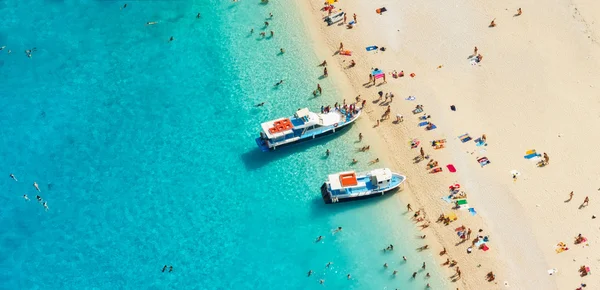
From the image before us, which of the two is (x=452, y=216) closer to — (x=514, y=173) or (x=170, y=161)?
(x=514, y=173)

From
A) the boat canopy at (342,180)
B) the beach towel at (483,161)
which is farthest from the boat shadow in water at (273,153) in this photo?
the beach towel at (483,161)

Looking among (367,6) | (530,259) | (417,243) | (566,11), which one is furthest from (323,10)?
(530,259)

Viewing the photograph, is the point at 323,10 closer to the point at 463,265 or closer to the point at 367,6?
the point at 367,6

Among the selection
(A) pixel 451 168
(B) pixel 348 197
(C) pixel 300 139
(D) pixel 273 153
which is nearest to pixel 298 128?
(C) pixel 300 139

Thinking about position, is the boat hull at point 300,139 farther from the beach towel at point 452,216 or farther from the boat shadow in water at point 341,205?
the beach towel at point 452,216

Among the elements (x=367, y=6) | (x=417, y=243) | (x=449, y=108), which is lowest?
(x=417, y=243)

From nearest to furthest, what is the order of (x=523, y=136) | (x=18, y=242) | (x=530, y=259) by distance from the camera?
1. (x=530, y=259)
2. (x=18, y=242)
3. (x=523, y=136)

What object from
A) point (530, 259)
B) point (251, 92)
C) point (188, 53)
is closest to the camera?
point (530, 259)
